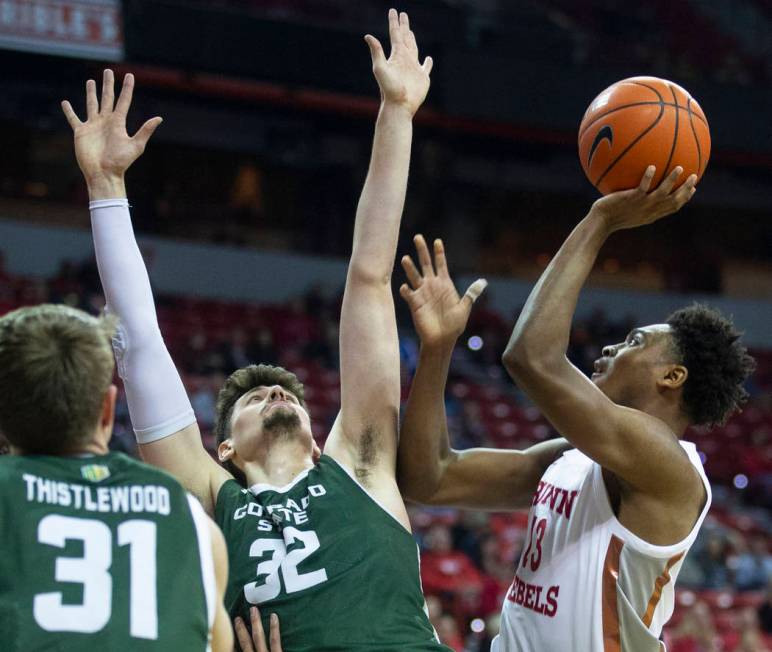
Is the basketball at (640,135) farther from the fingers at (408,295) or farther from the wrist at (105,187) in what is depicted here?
the wrist at (105,187)

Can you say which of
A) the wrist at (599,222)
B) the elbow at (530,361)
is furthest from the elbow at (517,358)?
the wrist at (599,222)

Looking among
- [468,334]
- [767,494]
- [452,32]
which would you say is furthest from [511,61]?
[767,494]

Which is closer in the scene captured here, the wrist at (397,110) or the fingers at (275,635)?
the fingers at (275,635)

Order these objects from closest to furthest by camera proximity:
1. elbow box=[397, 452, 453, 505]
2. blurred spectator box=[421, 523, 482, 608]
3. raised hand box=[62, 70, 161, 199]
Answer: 1. raised hand box=[62, 70, 161, 199]
2. elbow box=[397, 452, 453, 505]
3. blurred spectator box=[421, 523, 482, 608]

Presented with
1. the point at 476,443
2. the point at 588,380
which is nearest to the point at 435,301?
the point at 588,380

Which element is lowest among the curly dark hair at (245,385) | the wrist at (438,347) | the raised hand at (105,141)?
the wrist at (438,347)

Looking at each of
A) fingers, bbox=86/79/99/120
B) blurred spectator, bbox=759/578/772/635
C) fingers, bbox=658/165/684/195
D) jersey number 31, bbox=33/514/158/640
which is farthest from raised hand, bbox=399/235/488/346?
blurred spectator, bbox=759/578/772/635

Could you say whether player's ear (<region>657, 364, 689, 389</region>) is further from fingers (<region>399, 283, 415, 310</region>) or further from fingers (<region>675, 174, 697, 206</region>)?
fingers (<region>399, 283, 415, 310</region>)

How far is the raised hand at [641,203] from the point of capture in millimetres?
3354

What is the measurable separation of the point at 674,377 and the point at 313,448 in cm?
107

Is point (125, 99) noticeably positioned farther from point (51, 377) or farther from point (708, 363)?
point (708, 363)

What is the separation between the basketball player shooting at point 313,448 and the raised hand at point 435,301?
0.12m

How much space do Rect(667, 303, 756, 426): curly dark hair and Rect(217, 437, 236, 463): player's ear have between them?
1.33m

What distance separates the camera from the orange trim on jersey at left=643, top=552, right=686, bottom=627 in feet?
11.2
